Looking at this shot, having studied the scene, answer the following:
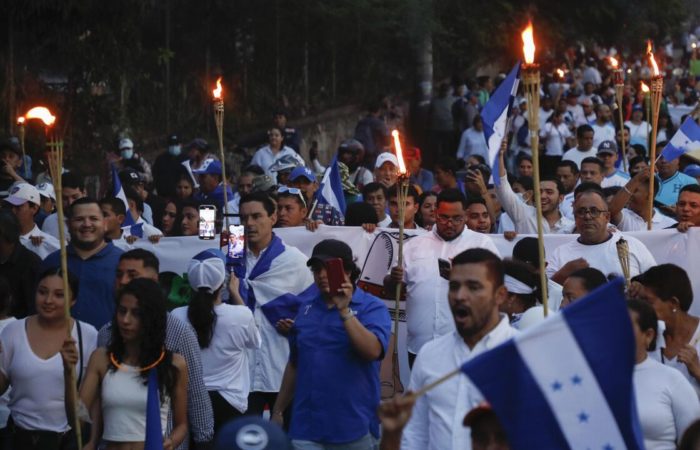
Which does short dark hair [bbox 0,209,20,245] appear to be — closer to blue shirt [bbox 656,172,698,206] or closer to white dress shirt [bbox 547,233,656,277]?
white dress shirt [bbox 547,233,656,277]

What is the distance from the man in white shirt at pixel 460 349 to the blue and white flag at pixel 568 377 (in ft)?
2.41

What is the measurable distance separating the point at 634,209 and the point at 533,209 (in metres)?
0.86

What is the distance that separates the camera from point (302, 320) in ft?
26.2

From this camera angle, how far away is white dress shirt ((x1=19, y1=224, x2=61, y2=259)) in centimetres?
1102

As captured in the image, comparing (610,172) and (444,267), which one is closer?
(444,267)

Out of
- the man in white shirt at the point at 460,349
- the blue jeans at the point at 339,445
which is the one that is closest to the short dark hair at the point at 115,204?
the blue jeans at the point at 339,445

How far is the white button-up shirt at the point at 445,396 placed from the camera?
6.24 m

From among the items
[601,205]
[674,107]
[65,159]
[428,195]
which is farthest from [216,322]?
[674,107]

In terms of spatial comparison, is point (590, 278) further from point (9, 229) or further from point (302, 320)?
point (9, 229)

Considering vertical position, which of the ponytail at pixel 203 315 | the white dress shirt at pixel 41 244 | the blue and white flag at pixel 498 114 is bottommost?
the ponytail at pixel 203 315

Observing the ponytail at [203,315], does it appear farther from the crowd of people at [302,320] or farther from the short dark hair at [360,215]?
the short dark hair at [360,215]

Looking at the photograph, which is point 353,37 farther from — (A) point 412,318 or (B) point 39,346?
(B) point 39,346

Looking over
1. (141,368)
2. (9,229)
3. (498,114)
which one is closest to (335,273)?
(141,368)

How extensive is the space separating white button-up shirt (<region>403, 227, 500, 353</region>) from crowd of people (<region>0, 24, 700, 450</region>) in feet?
0.04
